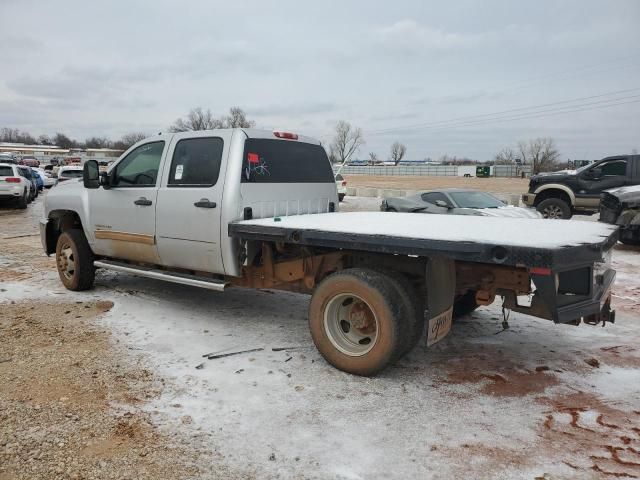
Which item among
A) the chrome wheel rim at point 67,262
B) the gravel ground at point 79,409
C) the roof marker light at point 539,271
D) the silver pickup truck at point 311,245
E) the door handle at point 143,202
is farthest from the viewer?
the chrome wheel rim at point 67,262

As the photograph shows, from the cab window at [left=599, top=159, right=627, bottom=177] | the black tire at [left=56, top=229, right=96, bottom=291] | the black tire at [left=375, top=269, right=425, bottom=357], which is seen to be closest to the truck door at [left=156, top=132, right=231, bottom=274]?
the black tire at [left=56, top=229, right=96, bottom=291]

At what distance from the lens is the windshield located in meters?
11.0

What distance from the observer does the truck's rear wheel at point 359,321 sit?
12.3ft

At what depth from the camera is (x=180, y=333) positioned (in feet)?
16.6

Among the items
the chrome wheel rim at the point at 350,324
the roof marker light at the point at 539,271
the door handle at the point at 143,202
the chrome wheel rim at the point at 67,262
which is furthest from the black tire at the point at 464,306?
the chrome wheel rim at the point at 67,262

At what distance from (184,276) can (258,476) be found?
2956 mm

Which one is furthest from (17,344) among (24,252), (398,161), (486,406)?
(398,161)

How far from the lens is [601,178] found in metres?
13.5

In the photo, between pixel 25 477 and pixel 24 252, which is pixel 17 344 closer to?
pixel 25 477

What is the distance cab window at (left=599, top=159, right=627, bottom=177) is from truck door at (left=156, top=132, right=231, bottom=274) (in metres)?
11.9

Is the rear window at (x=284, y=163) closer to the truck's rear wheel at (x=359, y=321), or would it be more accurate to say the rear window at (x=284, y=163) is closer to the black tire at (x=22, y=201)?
the truck's rear wheel at (x=359, y=321)

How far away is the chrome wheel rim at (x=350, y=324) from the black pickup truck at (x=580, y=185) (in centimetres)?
1172

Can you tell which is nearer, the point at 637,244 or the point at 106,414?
the point at 106,414

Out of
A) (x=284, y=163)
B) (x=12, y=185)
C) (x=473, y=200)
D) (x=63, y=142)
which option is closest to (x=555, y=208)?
(x=473, y=200)
